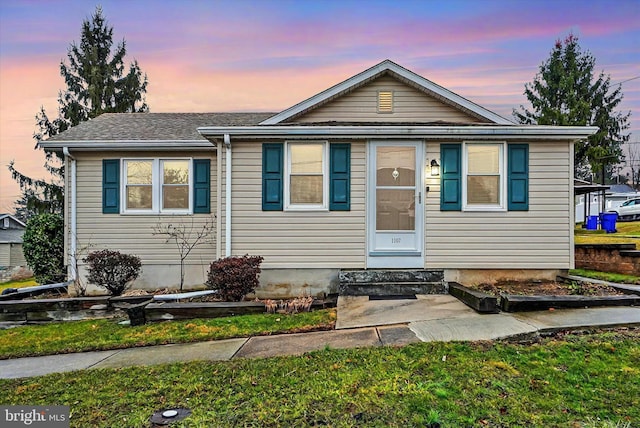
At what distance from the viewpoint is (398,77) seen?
812 centimetres

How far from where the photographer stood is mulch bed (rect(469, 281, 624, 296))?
20.8 ft

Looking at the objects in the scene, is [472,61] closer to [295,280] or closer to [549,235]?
[549,235]

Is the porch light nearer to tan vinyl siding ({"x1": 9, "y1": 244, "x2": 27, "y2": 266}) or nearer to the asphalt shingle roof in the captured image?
the asphalt shingle roof

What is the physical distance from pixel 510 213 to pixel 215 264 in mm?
5715

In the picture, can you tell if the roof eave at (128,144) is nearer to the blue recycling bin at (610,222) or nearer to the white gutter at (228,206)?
the white gutter at (228,206)

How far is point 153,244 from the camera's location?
8578 millimetres

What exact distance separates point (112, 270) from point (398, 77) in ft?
23.4

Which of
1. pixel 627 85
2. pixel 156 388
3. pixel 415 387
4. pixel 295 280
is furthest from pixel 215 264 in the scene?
pixel 627 85

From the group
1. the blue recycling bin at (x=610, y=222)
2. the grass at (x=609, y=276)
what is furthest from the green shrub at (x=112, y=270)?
the blue recycling bin at (x=610, y=222)

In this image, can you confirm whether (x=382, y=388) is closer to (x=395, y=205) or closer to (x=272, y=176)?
(x=395, y=205)

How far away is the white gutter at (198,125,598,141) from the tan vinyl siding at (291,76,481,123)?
0.97 metres

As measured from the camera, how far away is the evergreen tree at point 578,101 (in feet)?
70.4

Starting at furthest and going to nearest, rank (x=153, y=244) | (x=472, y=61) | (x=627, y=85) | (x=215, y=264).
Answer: (x=627, y=85), (x=472, y=61), (x=153, y=244), (x=215, y=264)

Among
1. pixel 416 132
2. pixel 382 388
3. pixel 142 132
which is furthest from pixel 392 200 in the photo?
pixel 142 132
